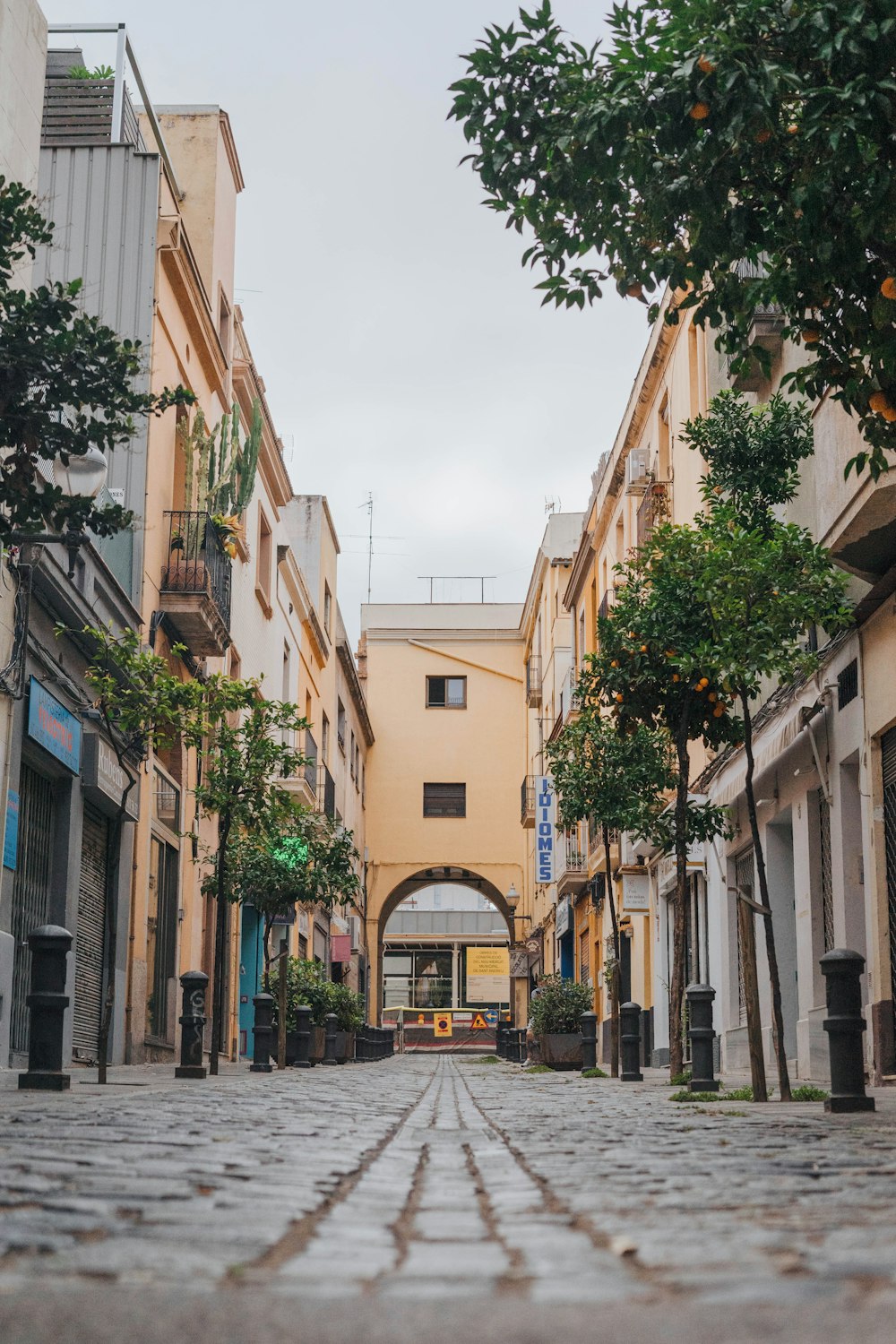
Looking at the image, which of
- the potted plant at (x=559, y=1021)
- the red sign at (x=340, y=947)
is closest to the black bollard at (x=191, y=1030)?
the potted plant at (x=559, y=1021)

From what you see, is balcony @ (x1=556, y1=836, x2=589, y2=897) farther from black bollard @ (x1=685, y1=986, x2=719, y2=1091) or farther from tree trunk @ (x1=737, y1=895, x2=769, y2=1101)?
tree trunk @ (x1=737, y1=895, x2=769, y2=1101)

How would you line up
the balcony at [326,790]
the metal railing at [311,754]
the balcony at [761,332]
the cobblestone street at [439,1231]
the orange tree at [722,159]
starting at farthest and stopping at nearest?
1. the balcony at [326,790]
2. the metal railing at [311,754]
3. the balcony at [761,332]
4. the orange tree at [722,159]
5. the cobblestone street at [439,1231]

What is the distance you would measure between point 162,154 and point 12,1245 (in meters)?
19.4

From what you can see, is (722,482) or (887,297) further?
(722,482)

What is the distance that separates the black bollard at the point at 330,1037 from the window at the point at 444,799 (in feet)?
97.1

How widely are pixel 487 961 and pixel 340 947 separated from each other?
1978 cm

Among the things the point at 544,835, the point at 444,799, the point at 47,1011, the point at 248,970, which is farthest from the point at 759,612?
the point at 444,799

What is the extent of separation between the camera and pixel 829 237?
7457mm

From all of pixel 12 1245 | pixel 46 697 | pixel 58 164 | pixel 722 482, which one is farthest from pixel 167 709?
pixel 12 1245

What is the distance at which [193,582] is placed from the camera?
20594 millimetres

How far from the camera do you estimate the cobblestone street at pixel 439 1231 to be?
2.36 metres

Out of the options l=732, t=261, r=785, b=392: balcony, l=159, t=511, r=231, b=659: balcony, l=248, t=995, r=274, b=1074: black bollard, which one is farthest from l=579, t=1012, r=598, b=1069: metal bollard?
l=732, t=261, r=785, b=392: balcony

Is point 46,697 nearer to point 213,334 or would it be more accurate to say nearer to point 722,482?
point 722,482

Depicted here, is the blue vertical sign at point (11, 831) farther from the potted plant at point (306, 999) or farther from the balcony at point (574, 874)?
the balcony at point (574, 874)
